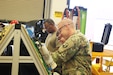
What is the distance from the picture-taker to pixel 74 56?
7.40ft

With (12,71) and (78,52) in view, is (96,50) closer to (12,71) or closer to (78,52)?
(78,52)

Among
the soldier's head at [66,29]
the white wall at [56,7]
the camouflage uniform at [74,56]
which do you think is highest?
the white wall at [56,7]

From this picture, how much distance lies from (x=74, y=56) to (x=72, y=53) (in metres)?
0.07

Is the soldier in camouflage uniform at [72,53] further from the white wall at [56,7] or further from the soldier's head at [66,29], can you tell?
the white wall at [56,7]

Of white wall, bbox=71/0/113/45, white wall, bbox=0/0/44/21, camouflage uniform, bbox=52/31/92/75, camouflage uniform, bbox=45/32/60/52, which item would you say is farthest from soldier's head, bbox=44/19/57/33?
white wall, bbox=71/0/113/45

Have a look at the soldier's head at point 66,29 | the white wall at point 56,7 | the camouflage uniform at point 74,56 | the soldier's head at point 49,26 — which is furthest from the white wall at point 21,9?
the camouflage uniform at point 74,56

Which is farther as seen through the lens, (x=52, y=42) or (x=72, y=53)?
(x=52, y=42)

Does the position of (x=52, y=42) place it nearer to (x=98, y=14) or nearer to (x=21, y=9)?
(x=21, y=9)

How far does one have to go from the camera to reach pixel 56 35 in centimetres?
247

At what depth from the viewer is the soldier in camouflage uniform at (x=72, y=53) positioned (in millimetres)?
2179

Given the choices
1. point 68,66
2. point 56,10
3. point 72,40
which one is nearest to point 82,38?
point 72,40

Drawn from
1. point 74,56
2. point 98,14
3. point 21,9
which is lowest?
point 74,56

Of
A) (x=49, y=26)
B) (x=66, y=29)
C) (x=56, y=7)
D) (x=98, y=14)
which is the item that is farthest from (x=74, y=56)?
(x=98, y=14)

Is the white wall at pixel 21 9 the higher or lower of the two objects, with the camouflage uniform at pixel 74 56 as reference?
higher
